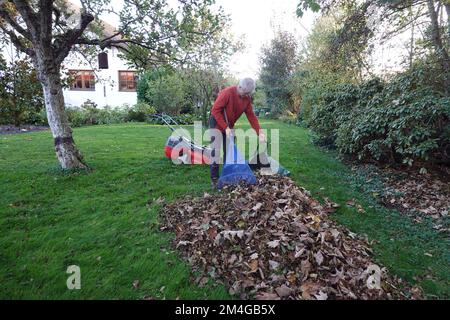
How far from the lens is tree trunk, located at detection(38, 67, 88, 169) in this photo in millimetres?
5371

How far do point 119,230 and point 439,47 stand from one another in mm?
6796

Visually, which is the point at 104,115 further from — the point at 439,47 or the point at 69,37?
the point at 439,47

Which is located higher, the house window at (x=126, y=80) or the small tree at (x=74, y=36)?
the house window at (x=126, y=80)

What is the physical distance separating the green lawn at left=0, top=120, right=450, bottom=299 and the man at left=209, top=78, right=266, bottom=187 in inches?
25.9

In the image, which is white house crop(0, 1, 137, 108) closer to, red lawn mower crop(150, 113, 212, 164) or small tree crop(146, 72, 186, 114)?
small tree crop(146, 72, 186, 114)

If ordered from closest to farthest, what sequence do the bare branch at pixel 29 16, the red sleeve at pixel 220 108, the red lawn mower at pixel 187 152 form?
the red sleeve at pixel 220 108 < the bare branch at pixel 29 16 < the red lawn mower at pixel 187 152

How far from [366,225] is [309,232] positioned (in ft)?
4.23

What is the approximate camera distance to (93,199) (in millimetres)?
4613

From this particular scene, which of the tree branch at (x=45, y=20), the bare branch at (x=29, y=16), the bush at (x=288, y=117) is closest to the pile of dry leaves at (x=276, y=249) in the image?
the tree branch at (x=45, y=20)

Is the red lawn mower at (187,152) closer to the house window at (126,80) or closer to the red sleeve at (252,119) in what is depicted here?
the red sleeve at (252,119)

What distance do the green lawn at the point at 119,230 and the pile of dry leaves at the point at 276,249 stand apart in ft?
0.75

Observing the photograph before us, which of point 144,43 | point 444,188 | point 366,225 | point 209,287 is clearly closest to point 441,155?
point 444,188

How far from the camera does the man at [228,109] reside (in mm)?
4664

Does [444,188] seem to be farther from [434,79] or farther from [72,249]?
[72,249]
